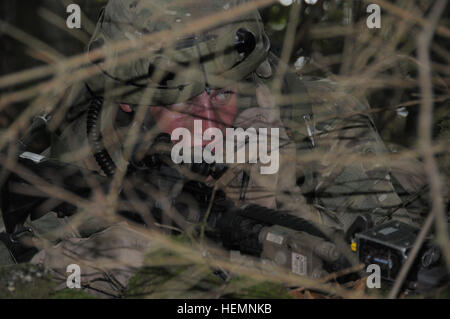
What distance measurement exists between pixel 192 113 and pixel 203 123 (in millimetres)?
70

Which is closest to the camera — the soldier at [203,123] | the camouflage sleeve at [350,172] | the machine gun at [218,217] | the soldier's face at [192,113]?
the machine gun at [218,217]

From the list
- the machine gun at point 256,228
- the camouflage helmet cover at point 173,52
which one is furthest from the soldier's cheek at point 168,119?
the machine gun at point 256,228

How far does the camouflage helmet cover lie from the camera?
216 centimetres

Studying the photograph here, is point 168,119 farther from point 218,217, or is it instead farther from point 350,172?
point 350,172

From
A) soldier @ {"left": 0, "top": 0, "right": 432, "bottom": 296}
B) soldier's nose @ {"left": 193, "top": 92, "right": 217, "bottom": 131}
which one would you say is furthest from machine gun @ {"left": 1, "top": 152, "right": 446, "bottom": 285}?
soldier's nose @ {"left": 193, "top": 92, "right": 217, "bottom": 131}

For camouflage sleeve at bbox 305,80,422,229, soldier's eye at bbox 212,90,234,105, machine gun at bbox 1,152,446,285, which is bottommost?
machine gun at bbox 1,152,446,285

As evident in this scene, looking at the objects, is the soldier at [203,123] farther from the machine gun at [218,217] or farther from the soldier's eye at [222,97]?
the machine gun at [218,217]

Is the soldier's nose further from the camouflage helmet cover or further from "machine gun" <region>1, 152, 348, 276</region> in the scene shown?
"machine gun" <region>1, 152, 348, 276</region>

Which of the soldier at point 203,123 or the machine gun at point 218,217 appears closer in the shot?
the machine gun at point 218,217

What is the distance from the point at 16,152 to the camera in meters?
2.30

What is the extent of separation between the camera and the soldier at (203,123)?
2.14 meters

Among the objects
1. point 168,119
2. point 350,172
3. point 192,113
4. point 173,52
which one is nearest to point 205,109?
point 192,113
